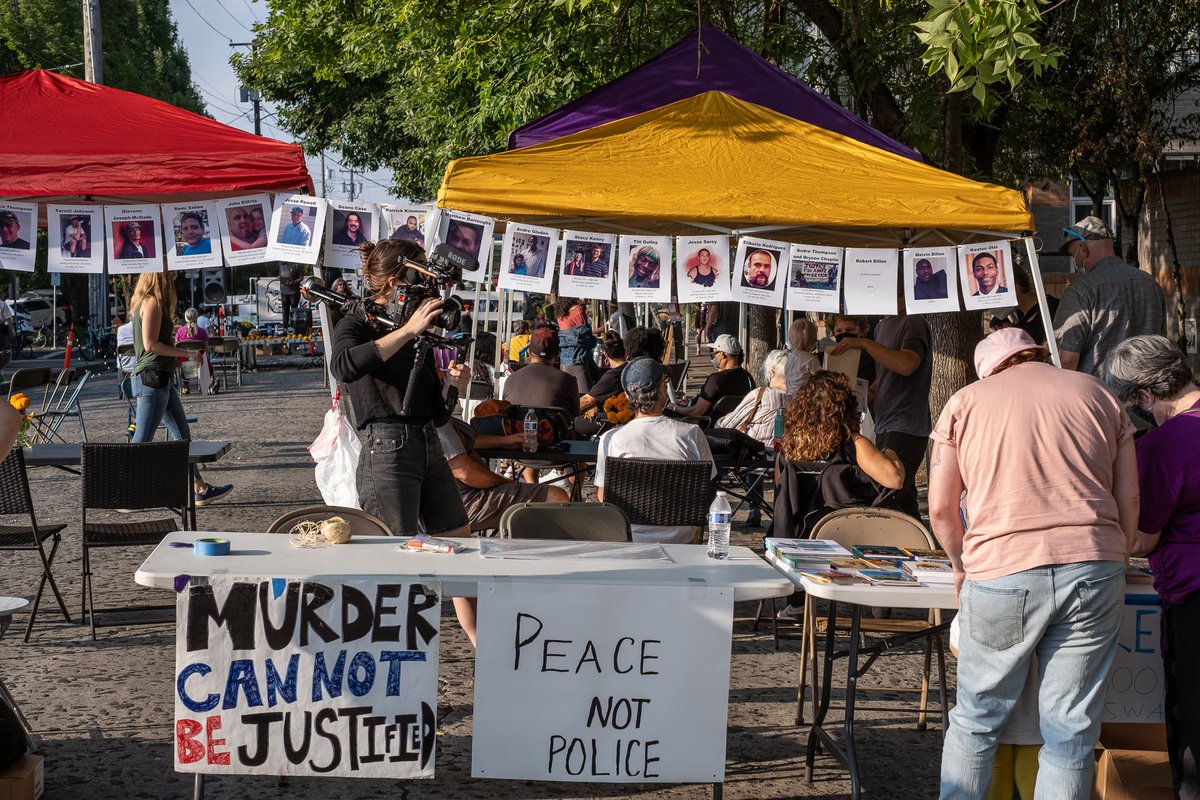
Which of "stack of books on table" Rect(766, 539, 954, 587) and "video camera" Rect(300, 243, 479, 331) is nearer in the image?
"stack of books on table" Rect(766, 539, 954, 587)

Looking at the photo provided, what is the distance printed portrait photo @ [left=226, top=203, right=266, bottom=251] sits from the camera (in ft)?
21.2

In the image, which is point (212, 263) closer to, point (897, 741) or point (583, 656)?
point (583, 656)

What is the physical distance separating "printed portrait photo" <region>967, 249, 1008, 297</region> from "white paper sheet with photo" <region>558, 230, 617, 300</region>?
193 centimetres

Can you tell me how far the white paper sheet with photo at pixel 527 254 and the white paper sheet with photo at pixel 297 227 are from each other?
39.0 inches

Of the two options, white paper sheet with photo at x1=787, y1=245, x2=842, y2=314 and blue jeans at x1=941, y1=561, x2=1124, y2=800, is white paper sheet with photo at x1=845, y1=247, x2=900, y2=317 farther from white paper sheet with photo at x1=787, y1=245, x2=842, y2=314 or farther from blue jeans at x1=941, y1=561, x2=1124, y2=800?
blue jeans at x1=941, y1=561, x2=1124, y2=800

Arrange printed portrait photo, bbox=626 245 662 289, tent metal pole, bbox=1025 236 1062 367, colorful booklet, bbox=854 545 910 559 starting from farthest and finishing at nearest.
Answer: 1. printed portrait photo, bbox=626 245 662 289
2. tent metal pole, bbox=1025 236 1062 367
3. colorful booklet, bbox=854 545 910 559

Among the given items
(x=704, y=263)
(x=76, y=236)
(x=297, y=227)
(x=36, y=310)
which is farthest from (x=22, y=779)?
(x=36, y=310)

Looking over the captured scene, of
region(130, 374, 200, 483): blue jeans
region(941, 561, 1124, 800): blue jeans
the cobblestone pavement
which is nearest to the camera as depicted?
region(941, 561, 1124, 800): blue jeans

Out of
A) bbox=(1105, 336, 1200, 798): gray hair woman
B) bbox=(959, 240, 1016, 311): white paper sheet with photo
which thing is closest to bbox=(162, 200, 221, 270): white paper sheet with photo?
bbox=(959, 240, 1016, 311): white paper sheet with photo

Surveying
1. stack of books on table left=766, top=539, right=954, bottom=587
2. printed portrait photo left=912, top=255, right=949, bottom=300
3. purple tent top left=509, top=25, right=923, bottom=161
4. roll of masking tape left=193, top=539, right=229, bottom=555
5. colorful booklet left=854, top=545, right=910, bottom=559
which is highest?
purple tent top left=509, top=25, right=923, bottom=161

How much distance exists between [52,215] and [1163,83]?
624 inches

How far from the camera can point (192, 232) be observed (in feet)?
21.4

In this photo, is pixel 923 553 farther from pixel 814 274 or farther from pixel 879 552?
pixel 814 274

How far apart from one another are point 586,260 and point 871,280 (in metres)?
1.57
